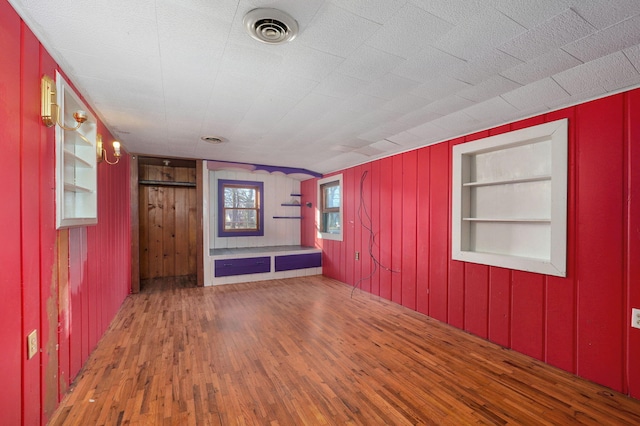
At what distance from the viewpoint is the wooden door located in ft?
17.3

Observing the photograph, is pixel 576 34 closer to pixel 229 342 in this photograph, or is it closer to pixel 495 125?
pixel 495 125

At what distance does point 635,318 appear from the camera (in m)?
1.85

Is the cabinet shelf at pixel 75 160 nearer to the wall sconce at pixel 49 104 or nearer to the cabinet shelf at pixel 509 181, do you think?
the wall sconce at pixel 49 104

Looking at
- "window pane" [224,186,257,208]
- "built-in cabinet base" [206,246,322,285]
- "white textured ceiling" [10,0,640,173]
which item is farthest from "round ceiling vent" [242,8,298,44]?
"window pane" [224,186,257,208]

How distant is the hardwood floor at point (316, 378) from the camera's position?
170 centimetres

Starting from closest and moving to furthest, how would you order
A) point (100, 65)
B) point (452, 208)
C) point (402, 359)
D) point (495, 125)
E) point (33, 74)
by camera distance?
point (33, 74)
point (100, 65)
point (402, 359)
point (495, 125)
point (452, 208)

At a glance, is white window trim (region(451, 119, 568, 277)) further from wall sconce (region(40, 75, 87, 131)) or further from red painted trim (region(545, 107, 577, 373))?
wall sconce (region(40, 75, 87, 131))

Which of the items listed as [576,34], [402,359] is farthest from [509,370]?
[576,34]

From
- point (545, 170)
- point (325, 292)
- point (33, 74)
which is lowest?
point (325, 292)

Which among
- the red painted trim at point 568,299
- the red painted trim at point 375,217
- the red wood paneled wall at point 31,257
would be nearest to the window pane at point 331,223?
the red painted trim at point 375,217

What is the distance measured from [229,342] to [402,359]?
64.0 inches

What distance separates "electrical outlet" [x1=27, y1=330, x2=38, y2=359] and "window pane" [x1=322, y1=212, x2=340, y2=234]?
428cm

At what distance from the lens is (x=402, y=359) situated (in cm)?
236

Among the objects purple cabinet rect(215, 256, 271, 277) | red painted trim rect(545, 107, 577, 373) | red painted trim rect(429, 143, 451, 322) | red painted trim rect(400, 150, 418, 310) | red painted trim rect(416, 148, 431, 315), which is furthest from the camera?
purple cabinet rect(215, 256, 271, 277)
